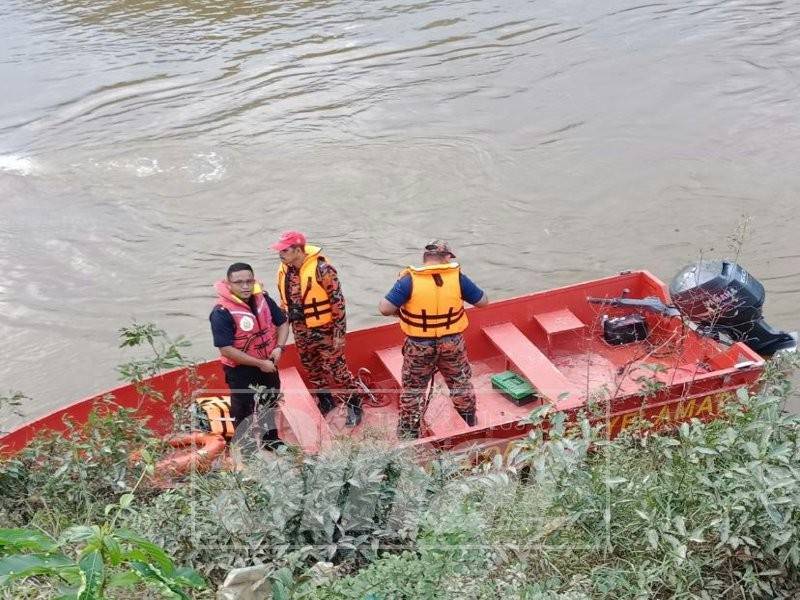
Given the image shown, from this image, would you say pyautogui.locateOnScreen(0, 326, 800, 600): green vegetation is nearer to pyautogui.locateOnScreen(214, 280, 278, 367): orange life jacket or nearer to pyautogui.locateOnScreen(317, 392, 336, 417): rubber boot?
pyautogui.locateOnScreen(214, 280, 278, 367): orange life jacket

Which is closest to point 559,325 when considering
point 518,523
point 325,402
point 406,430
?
point 406,430

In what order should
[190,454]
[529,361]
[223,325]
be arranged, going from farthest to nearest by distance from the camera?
[529,361]
[223,325]
[190,454]

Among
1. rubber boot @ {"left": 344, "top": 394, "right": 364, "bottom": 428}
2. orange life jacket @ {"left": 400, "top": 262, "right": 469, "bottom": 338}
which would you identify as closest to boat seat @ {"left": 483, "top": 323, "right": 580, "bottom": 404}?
orange life jacket @ {"left": 400, "top": 262, "right": 469, "bottom": 338}

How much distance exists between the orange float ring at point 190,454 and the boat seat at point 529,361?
2.36 metres

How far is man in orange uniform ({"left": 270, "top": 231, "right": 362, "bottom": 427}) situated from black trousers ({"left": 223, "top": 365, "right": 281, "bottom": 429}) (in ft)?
1.35

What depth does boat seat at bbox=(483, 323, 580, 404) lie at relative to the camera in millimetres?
6488

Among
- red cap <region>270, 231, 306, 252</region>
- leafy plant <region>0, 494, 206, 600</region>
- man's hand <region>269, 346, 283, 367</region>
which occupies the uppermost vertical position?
leafy plant <region>0, 494, 206, 600</region>

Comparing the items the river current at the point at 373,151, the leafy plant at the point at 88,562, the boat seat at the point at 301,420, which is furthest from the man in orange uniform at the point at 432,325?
the leafy plant at the point at 88,562

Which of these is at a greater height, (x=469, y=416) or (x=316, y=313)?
(x=316, y=313)

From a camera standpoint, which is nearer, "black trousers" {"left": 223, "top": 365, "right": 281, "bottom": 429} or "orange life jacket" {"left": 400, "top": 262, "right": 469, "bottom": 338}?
"orange life jacket" {"left": 400, "top": 262, "right": 469, "bottom": 338}

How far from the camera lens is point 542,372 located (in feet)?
21.9

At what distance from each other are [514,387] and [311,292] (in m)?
1.82

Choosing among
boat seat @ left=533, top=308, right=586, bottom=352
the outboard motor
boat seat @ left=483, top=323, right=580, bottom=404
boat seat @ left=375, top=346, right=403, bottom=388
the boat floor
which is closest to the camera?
the boat floor

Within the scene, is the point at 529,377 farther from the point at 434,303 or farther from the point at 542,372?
the point at 434,303
